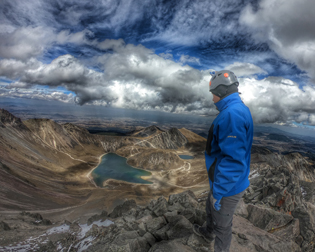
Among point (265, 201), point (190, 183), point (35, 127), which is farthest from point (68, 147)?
point (265, 201)

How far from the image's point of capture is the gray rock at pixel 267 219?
7505mm

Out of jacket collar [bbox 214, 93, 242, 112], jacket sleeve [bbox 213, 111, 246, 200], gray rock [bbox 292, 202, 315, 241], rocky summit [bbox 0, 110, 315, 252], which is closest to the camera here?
jacket sleeve [bbox 213, 111, 246, 200]

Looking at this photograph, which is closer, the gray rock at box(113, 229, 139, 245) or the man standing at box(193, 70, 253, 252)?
the man standing at box(193, 70, 253, 252)

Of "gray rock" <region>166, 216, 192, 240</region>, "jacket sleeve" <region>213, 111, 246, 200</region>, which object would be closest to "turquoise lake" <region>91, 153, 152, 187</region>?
"gray rock" <region>166, 216, 192, 240</region>

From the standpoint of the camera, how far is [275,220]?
7.62 metres

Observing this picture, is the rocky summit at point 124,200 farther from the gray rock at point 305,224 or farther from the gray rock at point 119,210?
the gray rock at point 119,210

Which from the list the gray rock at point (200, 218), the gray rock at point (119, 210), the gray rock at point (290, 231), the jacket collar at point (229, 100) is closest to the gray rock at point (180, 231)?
the gray rock at point (200, 218)

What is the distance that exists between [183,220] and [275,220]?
484cm

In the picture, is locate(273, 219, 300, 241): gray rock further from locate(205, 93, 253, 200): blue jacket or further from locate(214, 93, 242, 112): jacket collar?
locate(214, 93, 242, 112): jacket collar

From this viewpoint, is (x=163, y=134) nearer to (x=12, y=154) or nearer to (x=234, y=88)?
(x=12, y=154)

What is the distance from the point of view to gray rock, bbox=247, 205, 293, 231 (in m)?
7.50

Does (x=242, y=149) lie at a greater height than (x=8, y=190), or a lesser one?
greater

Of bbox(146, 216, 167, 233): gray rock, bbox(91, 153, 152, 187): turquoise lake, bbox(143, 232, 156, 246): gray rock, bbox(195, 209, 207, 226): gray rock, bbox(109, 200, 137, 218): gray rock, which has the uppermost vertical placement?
bbox(195, 209, 207, 226): gray rock

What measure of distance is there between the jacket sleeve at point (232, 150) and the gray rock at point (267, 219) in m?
6.76
